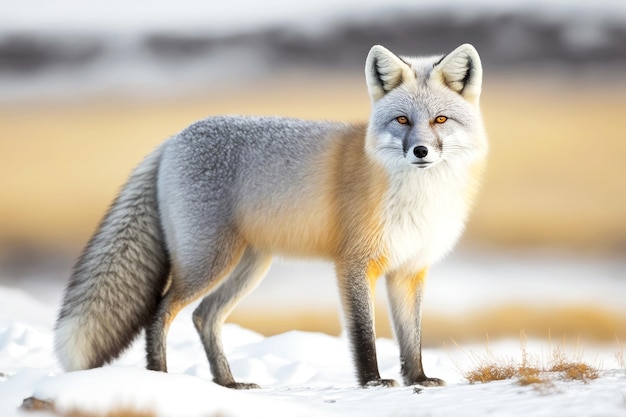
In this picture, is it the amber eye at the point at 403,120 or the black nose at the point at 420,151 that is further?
the amber eye at the point at 403,120

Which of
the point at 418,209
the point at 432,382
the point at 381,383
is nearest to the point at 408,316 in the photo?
the point at 432,382

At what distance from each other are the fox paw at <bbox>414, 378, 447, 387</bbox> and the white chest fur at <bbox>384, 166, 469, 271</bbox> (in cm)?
97

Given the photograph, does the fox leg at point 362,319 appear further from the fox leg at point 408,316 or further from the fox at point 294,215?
the fox leg at point 408,316

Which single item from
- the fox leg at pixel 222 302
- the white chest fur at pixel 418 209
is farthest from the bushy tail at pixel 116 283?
the white chest fur at pixel 418 209

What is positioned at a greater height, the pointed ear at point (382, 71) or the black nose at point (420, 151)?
the pointed ear at point (382, 71)

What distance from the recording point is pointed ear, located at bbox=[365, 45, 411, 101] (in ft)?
19.6

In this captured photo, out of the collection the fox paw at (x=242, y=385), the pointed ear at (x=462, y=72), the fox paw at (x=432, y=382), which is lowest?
the fox paw at (x=242, y=385)

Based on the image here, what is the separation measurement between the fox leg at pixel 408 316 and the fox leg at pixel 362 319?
0.48m

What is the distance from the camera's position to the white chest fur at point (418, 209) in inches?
235

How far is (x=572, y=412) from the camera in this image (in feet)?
14.7

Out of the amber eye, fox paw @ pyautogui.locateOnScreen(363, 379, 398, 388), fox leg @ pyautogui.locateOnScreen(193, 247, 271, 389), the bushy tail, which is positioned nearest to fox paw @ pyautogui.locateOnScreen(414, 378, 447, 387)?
fox paw @ pyautogui.locateOnScreen(363, 379, 398, 388)

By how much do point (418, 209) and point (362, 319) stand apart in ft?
3.16

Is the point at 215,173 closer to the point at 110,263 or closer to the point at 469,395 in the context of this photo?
the point at 110,263

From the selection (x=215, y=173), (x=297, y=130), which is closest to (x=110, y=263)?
(x=215, y=173)
